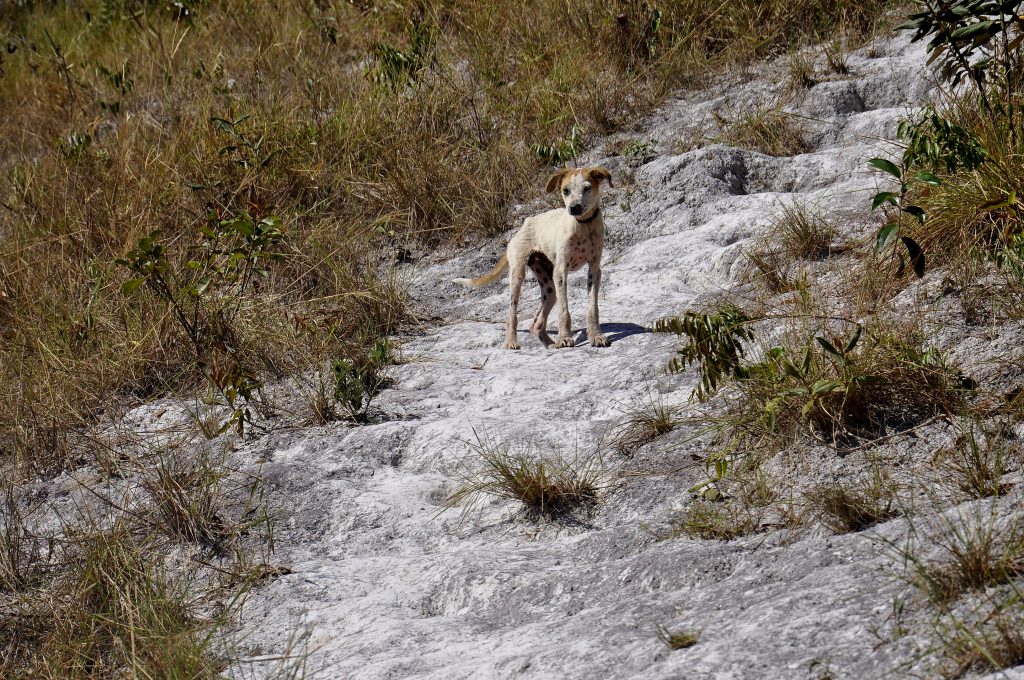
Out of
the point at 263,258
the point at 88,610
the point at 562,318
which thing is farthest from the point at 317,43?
the point at 88,610

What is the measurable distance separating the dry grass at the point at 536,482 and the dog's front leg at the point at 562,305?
5.30 feet

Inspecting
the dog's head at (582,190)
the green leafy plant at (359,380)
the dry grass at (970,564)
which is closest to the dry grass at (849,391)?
the dry grass at (970,564)

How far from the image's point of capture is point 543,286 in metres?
6.61

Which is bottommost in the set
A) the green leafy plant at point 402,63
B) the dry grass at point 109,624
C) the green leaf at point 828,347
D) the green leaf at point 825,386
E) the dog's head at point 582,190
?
the dry grass at point 109,624

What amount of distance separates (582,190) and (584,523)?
2.53 metres

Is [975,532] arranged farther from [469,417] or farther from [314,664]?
[469,417]

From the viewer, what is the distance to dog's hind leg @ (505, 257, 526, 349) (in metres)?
6.12

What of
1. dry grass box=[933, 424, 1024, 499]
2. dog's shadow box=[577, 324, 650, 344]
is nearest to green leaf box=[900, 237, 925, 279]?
dry grass box=[933, 424, 1024, 499]

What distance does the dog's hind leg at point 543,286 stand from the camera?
21.3 feet

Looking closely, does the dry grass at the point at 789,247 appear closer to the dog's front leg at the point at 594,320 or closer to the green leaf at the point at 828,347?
the dog's front leg at the point at 594,320

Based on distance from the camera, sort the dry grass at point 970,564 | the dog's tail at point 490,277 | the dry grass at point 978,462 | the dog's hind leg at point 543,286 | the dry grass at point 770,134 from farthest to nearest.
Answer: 1. the dry grass at point 770,134
2. the dog's tail at point 490,277
3. the dog's hind leg at point 543,286
4. the dry grass at point 978,462
5. the dry grass at point 970,564

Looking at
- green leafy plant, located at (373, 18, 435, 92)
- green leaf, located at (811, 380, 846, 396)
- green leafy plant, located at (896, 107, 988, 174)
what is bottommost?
green leaf, located at (811, 380, 846, 396)

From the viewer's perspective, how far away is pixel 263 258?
657 centimetres

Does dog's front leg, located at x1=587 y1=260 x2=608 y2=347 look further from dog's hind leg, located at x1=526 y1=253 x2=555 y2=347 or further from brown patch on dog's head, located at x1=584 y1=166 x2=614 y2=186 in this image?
brown patch on dog's head, located at x1=584 y1=166 x2=614 y2=186
